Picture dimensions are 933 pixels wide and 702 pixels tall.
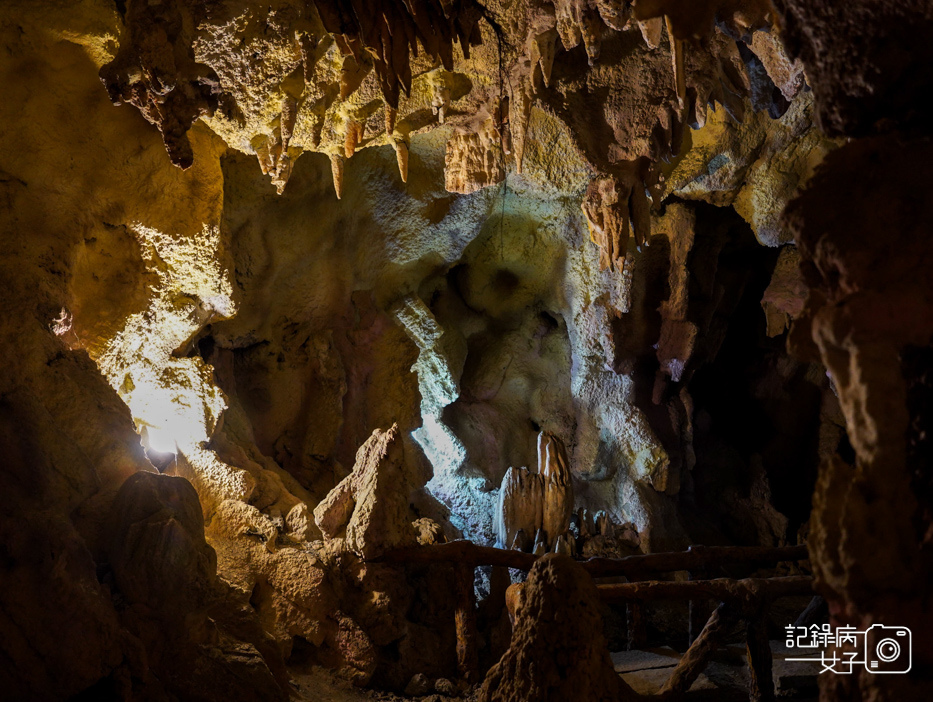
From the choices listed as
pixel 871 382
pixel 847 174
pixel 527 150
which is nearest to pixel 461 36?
pixel 527 150

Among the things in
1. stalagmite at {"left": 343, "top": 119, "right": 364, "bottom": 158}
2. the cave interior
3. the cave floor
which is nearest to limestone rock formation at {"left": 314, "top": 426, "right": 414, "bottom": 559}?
the cave interior

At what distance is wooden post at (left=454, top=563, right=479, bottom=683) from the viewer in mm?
5430

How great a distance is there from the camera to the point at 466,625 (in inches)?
214

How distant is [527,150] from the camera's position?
7.79 meters

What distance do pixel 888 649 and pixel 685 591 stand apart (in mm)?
2878

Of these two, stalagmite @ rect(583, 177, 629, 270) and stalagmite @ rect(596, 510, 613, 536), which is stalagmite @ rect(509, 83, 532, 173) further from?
stalagmite @ rect(596, 510, 613, 536)

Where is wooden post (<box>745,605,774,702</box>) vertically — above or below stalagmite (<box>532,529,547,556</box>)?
below

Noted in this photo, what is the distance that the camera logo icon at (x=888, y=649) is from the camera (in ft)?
4.96

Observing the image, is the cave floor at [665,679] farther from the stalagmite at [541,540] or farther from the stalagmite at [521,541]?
the stalagmite at [521,541]

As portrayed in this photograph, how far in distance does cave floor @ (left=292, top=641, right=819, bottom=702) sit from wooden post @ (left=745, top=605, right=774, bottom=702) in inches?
9.4

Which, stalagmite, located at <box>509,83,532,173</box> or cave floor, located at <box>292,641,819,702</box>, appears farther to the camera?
stalagmite, located at <box>509,83,532,173</box>

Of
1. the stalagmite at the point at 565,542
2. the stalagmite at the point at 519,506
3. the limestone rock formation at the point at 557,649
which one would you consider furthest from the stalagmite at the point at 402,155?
the limestone rock formation at the point at 557,649

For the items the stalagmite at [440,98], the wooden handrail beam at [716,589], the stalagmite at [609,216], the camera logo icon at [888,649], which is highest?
the stalagmite at [440,98]

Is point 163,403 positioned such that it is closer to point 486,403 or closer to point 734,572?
point 486,403
